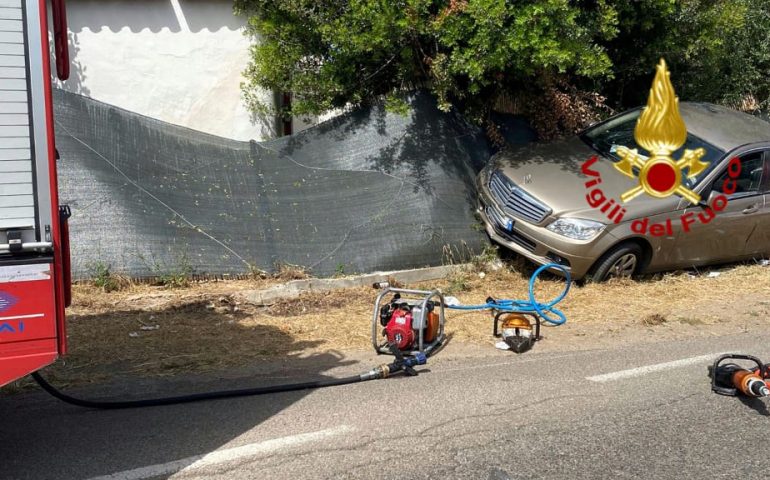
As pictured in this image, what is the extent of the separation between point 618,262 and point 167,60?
686 cm

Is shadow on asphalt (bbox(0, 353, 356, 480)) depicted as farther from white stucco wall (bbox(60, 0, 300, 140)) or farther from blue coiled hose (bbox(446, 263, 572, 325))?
white stucco wall (bbox(60, 0, 300, 140))

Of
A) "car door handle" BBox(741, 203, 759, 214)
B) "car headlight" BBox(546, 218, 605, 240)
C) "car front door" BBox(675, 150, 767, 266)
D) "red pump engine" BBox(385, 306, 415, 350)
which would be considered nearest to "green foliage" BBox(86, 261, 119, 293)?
"red pump engine" BBox(385, 306, 415, 350)

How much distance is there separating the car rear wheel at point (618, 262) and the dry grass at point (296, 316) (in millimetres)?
108

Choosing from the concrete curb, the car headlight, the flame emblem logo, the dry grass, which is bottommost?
the dry grass

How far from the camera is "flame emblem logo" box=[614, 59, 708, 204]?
8070 mm

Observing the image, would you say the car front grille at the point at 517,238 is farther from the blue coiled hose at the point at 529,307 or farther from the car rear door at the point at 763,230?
the car rear door at the point at 763,230

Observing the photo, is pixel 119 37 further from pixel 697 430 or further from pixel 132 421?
pixel 697 430

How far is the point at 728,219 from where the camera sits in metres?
8.27

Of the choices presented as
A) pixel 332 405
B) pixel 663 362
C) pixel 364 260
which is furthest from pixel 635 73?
pixel 332 405

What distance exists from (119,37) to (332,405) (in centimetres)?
734

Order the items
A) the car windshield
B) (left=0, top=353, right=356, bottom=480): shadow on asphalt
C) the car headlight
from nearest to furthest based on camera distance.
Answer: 1. (left=0, top=353, right=356, bottom=480): shadow on asphalt
2. the car headlight
3. the car windshield

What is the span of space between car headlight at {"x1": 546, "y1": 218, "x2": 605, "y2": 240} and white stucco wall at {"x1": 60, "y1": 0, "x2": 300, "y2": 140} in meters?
4.50

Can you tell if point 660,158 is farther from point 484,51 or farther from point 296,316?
point 296,316

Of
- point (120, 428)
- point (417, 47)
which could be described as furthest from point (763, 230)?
point (120, 428)
